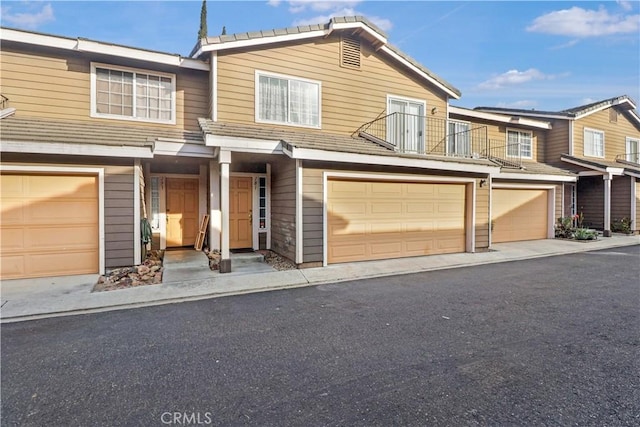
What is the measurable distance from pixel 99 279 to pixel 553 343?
7.61m

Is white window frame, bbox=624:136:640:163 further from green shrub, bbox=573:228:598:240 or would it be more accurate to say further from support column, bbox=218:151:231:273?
support column, bbox=218:151:231:273

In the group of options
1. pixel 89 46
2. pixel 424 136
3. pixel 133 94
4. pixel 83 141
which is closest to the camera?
pixel 83 141

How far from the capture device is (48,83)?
303 inches

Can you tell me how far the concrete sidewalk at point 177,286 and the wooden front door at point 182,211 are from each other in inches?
135

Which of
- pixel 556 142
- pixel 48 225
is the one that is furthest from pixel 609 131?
pixel 48 225

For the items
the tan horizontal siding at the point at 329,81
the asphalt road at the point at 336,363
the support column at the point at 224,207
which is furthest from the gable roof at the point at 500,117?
the support column at the point at 224,207

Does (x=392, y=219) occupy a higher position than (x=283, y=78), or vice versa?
(x=283, y=78)

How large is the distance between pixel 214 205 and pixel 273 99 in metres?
3.38

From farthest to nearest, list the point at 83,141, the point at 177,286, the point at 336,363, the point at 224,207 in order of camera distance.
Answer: the point at 224,207 → the point at 83,141 → the point at 177,286 → the point at 336,363

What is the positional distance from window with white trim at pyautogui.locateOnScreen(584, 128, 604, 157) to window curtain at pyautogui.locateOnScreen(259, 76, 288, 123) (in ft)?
49.4

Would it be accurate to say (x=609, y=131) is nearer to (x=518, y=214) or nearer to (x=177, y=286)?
(x=518, y=214)

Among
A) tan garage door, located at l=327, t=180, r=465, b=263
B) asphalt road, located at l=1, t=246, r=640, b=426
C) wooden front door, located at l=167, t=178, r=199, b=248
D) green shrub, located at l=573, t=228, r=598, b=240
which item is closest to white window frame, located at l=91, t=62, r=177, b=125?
wooden front door, located at l=167, t=178, r=199, b=248

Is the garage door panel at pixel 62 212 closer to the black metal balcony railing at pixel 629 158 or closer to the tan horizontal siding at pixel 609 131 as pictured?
the tan horizontal siding at pixel 609 131

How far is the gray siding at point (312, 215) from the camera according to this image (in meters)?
7.60
